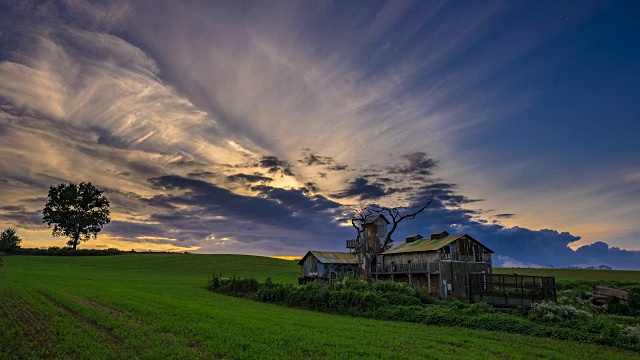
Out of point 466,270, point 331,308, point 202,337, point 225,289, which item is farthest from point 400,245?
point 202,337

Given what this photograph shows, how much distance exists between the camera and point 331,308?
3309 cm

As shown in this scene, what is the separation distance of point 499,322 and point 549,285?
48.8 feet

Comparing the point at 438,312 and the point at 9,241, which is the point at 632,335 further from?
the point at 9,241

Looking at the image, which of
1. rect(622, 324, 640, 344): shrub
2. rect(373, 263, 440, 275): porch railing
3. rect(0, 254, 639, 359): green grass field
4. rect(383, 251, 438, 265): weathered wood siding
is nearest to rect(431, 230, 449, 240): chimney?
rect(383, 251, 438, 265): weathered wood siding

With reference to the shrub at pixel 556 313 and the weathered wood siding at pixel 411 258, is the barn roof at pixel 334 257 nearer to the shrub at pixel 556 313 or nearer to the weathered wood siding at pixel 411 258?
the weathered wood siding at pixel 411 258

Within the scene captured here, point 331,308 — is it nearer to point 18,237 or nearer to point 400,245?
point 400,245

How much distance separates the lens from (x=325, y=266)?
6769cm

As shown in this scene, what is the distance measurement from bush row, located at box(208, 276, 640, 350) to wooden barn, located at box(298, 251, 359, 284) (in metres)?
23.9

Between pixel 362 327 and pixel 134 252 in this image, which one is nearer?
pixel 362 327

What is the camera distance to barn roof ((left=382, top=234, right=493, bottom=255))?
178 feet

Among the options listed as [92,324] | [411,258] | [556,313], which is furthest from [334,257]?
[92,324]

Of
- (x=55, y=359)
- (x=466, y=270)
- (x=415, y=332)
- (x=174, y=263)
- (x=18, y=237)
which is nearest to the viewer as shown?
(x=55, y=359)

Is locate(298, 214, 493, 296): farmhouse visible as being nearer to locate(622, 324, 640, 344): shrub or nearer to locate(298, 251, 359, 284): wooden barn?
locate(298, 251, 359, 284): wooden barn

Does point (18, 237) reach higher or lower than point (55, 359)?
higher
